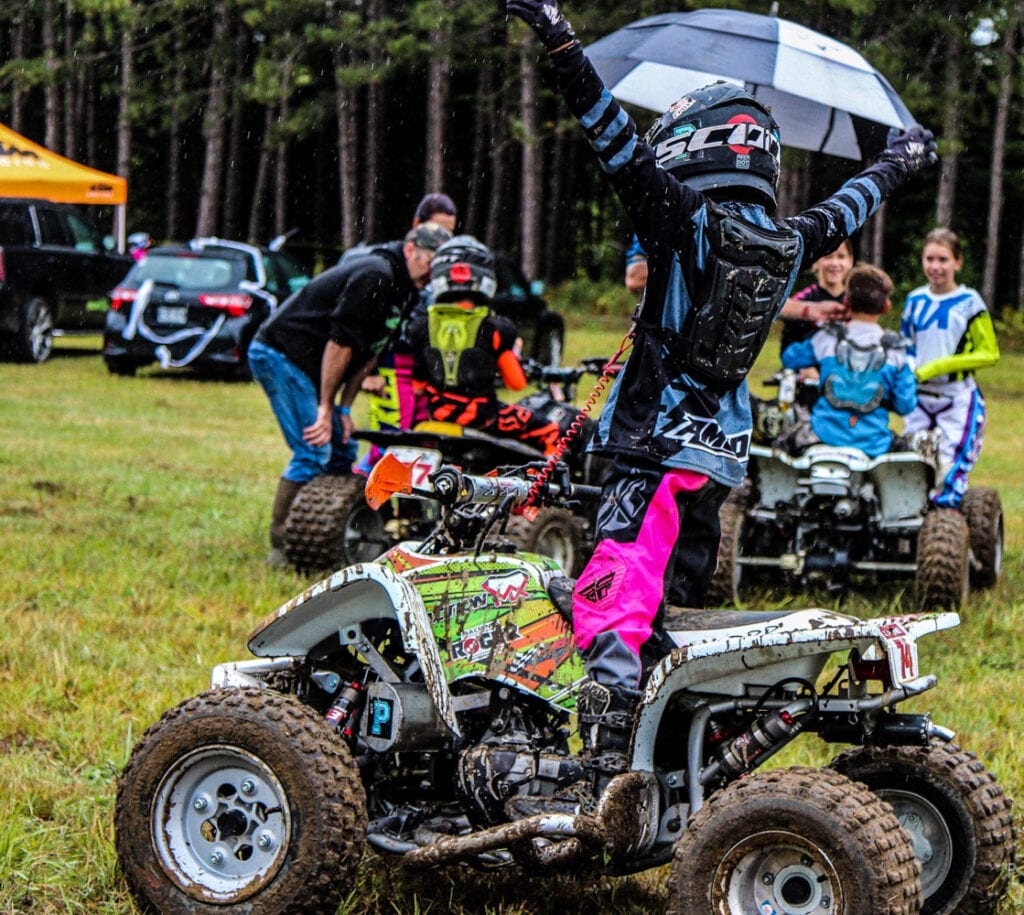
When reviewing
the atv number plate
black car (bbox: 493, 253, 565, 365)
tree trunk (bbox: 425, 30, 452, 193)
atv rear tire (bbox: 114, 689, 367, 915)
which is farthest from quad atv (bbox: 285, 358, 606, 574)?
tree trunk (bbox: 425, 30, 452, 193)

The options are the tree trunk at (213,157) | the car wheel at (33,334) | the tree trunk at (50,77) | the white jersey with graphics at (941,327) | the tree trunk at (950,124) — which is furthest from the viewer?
the tree trunk at (50,77)

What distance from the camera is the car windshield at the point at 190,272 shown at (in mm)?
19266

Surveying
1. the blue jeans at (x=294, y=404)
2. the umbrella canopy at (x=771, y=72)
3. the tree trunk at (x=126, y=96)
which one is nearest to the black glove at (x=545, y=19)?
the umbrella canopy at (x=771, y=72)

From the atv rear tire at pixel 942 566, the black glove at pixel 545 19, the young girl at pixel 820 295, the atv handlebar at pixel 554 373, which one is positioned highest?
the black glove at pixel 545 19

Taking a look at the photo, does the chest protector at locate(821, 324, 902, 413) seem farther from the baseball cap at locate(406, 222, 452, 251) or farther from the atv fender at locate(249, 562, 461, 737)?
the atv fender at locate(249, 562, 461, 737)

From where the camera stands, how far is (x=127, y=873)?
3.65 metres

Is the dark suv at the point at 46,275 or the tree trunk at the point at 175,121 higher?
the tree trunk at the point at 175,121

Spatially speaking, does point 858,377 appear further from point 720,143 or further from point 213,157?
point 213,157

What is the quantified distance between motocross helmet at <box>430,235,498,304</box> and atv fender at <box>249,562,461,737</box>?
3.69 meters

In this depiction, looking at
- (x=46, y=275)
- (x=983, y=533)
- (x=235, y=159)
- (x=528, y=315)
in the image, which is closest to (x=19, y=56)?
(x=235, y=159)

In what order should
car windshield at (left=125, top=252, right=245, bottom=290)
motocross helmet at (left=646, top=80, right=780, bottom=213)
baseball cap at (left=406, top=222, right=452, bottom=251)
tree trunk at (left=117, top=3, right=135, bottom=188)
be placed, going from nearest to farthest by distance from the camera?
motocross helmet at (left=646, top=80, right=780, bottom=213), baseball cap at (left=406, top=222, right=452, bottom=251), car windshield at (left=125, top=252, right=245, bottom=290), tree trunk at (left=117, top=3, right=135, bottom=188)

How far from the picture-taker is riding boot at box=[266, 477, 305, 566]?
8.12 metres

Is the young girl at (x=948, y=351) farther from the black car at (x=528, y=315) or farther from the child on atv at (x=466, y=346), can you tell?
the black car at (x=528, y=315)

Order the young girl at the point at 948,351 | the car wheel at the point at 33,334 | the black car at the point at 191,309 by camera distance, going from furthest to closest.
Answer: the car wheel at the point at 33,334 → the black car at the point at 191,309 → the young girl at the point at 948,351
